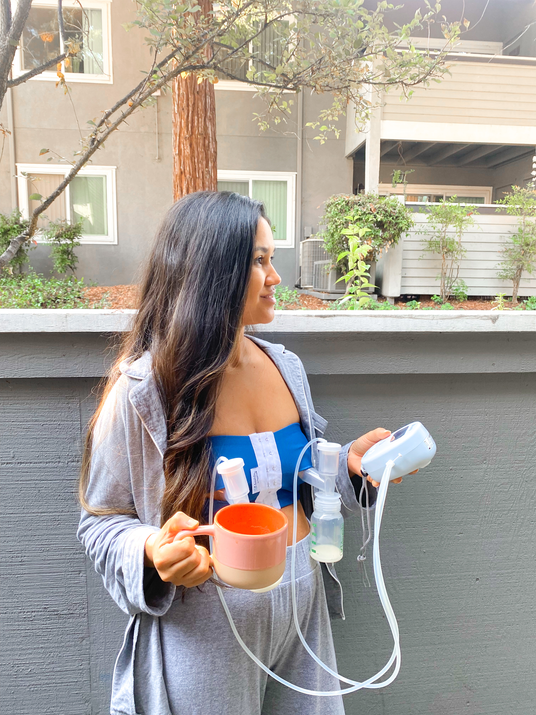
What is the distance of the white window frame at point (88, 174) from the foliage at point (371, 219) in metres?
4.22

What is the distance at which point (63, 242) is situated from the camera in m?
8.37

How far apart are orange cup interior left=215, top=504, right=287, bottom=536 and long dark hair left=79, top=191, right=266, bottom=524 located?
152 millimetres

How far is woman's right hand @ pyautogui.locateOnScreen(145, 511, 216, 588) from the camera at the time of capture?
869mm

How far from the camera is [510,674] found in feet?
6.34

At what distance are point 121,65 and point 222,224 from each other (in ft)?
30.0

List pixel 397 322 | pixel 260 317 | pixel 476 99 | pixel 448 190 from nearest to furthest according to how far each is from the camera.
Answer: pixel 260 317 → pixel 397 322 → pixel 476 99 → pixel 448 190

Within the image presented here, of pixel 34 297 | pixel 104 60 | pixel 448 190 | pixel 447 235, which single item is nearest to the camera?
pixel 34 297

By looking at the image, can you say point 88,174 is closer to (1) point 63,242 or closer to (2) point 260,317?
(1) point 63,242

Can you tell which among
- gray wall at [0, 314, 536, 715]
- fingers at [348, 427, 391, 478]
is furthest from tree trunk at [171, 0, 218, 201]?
fingers at [348, 427, 391, 478]

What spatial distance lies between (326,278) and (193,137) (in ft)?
14.4

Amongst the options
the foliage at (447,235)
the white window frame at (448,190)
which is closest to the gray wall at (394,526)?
the foliage at (447,235)

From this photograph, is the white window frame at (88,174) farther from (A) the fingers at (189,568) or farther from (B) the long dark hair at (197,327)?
(A) the fingers at (189,568)

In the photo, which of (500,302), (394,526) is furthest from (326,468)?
(500,302)

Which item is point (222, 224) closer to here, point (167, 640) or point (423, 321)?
point (423, 321)
